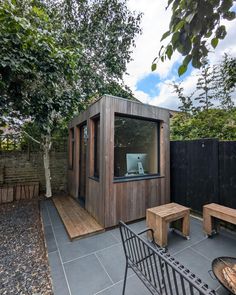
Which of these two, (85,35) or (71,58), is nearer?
(71,58)

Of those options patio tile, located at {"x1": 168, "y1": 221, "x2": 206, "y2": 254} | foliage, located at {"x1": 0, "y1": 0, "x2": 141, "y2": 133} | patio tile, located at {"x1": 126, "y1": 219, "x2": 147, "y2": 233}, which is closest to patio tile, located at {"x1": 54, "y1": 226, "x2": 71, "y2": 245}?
patio tile, located at {"x1": 126, "y1": 219, "x2": 147, "y2": 233}

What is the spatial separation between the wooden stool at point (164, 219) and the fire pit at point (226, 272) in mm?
867

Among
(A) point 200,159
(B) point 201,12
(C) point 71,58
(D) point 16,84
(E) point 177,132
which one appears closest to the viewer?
(B) point 201,12

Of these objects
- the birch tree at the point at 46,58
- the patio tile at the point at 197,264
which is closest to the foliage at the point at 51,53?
the birch tree at the point at 46,58

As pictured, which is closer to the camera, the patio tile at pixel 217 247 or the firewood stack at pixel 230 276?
the firewood stack at pixel 230 276

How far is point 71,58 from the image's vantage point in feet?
9.89

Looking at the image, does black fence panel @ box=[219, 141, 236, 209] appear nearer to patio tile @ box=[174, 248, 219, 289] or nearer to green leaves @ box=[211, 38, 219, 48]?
patio tile @ box=[174, 248, 219, 289]

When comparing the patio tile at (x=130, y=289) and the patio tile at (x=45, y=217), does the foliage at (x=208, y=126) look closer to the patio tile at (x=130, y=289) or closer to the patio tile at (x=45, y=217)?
the patio tile at (x=130, y=289)

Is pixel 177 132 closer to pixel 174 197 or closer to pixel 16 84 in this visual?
pixel 174 197

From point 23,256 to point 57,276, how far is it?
0.76 m

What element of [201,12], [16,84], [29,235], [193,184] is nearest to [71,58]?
[16,84]

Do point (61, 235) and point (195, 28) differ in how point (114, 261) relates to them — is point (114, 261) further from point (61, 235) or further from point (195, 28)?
point (195, 28)

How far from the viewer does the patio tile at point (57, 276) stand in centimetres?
183

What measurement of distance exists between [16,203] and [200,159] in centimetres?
511
